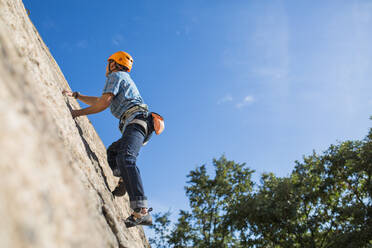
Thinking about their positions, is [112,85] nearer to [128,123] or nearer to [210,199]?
[128,123]

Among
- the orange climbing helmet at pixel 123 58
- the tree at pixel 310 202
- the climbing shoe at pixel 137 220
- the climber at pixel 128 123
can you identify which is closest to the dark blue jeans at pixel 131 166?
the climber at pixel 128 123

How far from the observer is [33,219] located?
39.0 inches

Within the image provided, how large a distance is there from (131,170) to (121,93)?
4.00 ft

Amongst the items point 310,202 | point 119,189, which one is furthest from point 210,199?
point 119,189

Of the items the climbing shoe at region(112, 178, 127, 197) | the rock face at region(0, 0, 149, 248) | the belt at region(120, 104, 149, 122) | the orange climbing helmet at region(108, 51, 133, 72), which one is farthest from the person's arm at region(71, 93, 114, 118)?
the rock face at region(0, 0, 149, 248)

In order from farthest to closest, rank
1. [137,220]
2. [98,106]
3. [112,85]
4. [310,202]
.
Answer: [310,202]
[112,85]
[98,106]
[137,220]

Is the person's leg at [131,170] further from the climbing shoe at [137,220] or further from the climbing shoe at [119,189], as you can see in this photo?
the climbing shoe at [119,189]

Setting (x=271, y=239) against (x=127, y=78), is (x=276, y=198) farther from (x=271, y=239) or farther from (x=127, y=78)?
(x=127, y=78)

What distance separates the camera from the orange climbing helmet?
185 inches

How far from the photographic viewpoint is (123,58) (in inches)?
186

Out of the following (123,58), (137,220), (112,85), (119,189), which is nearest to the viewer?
(137,220)

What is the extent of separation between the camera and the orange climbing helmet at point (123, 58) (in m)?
4.69

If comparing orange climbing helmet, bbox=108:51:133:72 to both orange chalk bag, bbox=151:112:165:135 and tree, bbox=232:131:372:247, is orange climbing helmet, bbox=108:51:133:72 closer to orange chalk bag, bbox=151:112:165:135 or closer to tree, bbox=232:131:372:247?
orange chalk bag, bbox=151:112:165:135

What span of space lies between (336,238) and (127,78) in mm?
20848
